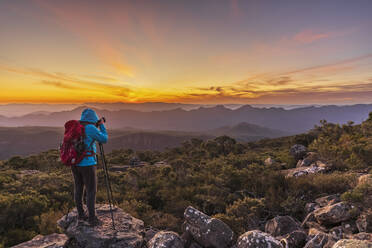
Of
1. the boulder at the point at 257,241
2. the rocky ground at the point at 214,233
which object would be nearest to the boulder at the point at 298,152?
the rocky ground at the point at 214,233

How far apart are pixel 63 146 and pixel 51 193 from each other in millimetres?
6032

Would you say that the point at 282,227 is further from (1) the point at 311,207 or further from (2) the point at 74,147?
(2) the point at 74,147

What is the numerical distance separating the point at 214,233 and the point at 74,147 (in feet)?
12.5

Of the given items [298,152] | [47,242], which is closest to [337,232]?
[47,242]

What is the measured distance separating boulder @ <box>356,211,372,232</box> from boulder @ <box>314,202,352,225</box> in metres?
0.24

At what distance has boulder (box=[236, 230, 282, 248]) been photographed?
11.9 ft

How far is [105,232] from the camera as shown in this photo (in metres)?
4.09

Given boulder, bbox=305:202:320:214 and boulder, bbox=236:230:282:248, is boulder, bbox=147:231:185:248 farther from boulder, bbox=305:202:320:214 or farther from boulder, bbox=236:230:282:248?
boulder, bbox=305:202:320:214

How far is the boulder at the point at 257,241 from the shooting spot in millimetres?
3613

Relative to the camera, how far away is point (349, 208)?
15.5ft

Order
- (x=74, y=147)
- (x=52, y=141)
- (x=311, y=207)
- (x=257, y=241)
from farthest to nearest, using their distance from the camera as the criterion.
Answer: (x=52, y=141), (x=311, y=207), (x=74, y=147), (x=257, y=241)

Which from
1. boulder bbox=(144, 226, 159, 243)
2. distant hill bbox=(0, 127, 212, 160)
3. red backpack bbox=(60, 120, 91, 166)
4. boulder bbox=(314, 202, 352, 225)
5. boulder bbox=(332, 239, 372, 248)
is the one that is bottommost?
distant hill bbox=(0, 127, 212, 160)

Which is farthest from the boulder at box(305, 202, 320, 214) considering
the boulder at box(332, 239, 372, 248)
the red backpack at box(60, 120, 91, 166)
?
the red backpack at box(60, 120, 91, 166)

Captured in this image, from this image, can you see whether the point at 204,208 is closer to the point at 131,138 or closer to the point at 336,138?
the point at 336,138
